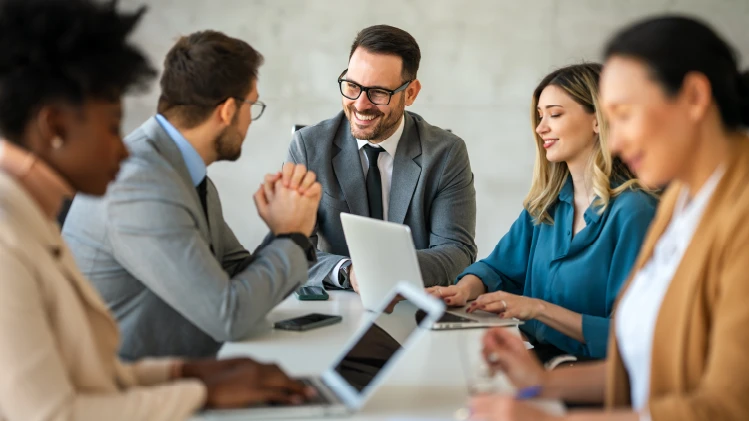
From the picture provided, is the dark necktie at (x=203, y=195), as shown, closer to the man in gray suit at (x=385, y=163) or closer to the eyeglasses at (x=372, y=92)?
the man in gray suit at (x=385, y=163)

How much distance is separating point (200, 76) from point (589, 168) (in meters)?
1.20

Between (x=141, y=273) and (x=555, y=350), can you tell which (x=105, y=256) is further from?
(x=555, y=350)

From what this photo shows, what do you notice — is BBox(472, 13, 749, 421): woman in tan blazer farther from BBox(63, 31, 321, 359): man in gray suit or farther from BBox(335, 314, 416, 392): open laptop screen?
BBox(63, 31, 321, 359): man in gray suit

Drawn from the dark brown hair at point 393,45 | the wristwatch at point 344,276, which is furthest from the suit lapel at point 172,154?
the dark brown hair at point 393,45

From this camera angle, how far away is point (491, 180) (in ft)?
17.0

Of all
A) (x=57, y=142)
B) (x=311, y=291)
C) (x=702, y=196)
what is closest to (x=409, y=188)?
(x=311, y=291)

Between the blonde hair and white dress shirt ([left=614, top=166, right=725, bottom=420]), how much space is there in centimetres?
91

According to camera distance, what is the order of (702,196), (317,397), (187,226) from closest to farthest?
(702,196) < (317,397) < (187,226)

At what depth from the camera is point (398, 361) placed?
69.6 inches

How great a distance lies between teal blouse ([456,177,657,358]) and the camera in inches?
91.1

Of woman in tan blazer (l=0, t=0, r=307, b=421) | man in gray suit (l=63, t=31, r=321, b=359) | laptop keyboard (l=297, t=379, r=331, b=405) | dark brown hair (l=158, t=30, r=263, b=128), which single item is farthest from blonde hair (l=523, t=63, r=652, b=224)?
woman in tan blazer (l=0, t=0, r=307, b=421)

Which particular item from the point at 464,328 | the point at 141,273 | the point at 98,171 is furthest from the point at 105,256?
the point at 464,328

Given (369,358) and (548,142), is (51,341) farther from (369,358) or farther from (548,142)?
(548,142)

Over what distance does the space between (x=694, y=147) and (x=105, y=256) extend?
1287 millimetres
